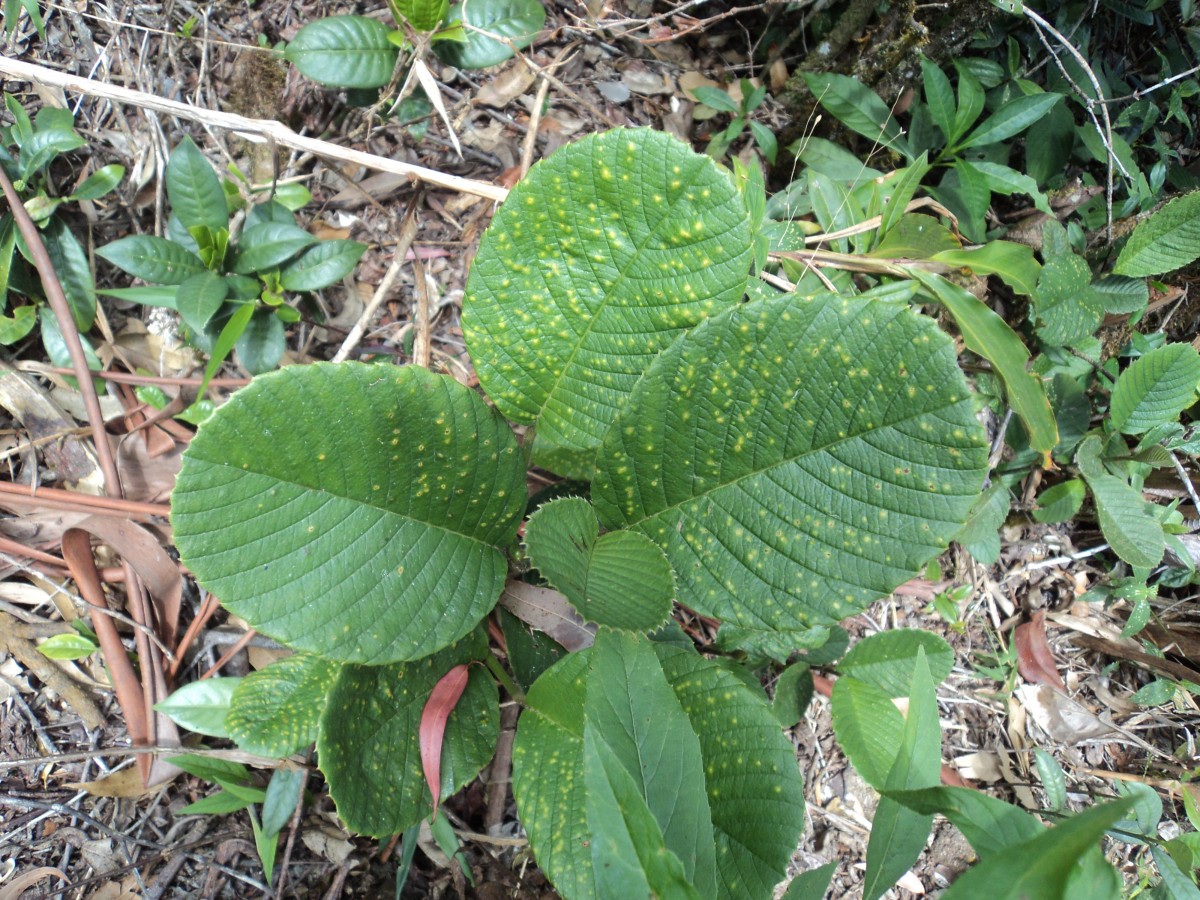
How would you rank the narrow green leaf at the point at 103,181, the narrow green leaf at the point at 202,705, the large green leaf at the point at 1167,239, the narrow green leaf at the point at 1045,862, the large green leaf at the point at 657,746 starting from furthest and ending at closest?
1. the large green leaf at the point at 1167,239
2. the narrow green leaf at the point at 103,181
3. the narrow green leaf at the point at 202,705
4. the large green leaf at the point at 657,746
5. the narrow green leaf at the point at 1045,862

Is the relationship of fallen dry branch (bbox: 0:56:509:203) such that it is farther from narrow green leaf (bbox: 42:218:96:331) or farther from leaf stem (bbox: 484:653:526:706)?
leaf stem (bbox: 484:653:526:706)

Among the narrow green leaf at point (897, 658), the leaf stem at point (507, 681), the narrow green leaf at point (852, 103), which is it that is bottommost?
the narrow green leaf at point (897, 658)

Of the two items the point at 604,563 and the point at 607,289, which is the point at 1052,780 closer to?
the point at 604,563

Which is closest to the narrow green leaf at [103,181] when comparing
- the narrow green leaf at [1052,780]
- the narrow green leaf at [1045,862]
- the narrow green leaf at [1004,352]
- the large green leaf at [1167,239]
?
the narrow green leaf at [1004,352]

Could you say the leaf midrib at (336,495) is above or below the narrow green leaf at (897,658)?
above

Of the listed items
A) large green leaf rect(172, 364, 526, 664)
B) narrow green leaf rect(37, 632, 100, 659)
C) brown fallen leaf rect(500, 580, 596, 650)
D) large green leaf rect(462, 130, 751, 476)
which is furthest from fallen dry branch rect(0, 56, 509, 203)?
narrow green leaf rect(37, 632, 100, 659)

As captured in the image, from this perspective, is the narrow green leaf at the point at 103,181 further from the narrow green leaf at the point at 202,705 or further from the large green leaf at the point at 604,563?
Result: the large green leaf at the point at 604,563

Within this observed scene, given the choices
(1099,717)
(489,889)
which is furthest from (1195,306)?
(489,889)
